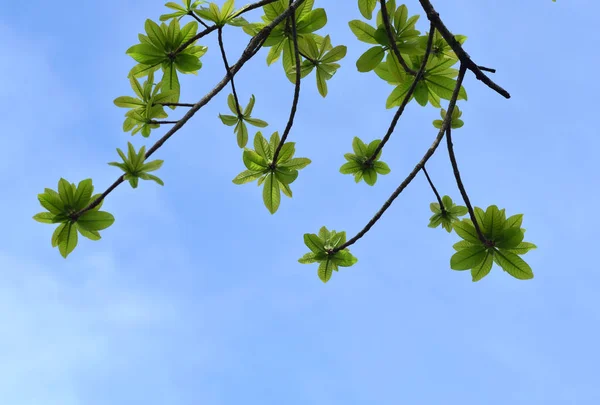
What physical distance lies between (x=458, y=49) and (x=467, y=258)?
982mm

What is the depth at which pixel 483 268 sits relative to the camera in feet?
8.77

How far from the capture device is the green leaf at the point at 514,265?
2.61 m

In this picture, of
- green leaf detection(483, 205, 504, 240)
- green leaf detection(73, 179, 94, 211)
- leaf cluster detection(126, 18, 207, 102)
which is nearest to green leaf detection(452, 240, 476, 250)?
green leaf detection(483, 205, 504, 240)

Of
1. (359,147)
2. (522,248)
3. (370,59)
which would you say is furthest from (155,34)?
(522,248)

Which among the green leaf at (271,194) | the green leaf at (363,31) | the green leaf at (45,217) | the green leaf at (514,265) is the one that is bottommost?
the green leaf at (514,265)

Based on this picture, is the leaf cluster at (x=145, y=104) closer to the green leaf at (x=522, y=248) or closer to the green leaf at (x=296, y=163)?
the green leaf at (x=296, y=163)

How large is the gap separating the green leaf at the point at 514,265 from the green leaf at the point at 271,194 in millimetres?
1146

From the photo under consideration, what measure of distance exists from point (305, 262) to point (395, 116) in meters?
1.00

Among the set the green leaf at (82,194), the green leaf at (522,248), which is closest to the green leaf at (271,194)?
the green leaf at (82,194)

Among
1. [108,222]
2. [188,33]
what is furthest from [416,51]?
[108,222]

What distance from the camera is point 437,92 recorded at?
10.3 ft

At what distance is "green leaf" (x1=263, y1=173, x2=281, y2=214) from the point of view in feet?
9.80

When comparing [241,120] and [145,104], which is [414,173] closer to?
[241,120]

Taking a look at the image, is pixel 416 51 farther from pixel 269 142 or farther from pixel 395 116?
pixel 269 142
